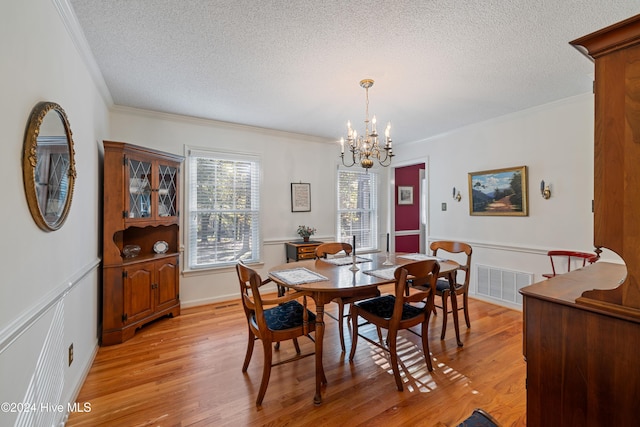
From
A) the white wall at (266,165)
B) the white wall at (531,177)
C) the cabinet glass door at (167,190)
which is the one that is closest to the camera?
the white wall at (531,177)

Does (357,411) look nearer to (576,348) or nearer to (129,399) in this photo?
(576,348)

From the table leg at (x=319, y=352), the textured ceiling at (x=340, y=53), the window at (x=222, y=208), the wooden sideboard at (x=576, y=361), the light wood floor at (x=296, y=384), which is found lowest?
the light wood floor at (x=296, y=384)

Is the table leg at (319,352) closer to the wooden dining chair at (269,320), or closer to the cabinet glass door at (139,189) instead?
the wooden dining chair at (269,320)

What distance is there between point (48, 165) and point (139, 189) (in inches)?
65.7

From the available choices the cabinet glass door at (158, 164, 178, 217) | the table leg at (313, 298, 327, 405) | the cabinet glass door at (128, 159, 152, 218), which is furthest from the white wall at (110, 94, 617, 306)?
the table leg at (313, 298, 327, 405)

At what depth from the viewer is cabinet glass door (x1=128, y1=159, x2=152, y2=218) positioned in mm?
3008

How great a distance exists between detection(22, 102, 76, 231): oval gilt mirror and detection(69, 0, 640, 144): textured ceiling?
2.79ft

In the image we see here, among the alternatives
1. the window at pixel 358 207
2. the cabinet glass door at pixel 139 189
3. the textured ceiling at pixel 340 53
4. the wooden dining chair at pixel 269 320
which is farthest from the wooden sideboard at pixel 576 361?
the window at pixel 358 207

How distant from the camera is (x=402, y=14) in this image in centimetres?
185

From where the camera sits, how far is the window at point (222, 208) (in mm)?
3910

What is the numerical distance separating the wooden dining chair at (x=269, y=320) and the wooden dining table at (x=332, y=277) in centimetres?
12

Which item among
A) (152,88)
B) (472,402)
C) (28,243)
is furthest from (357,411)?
(152,88)

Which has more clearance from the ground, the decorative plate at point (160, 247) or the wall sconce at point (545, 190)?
the wall sconce at point (545, 190)

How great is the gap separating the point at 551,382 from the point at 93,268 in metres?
3.33
